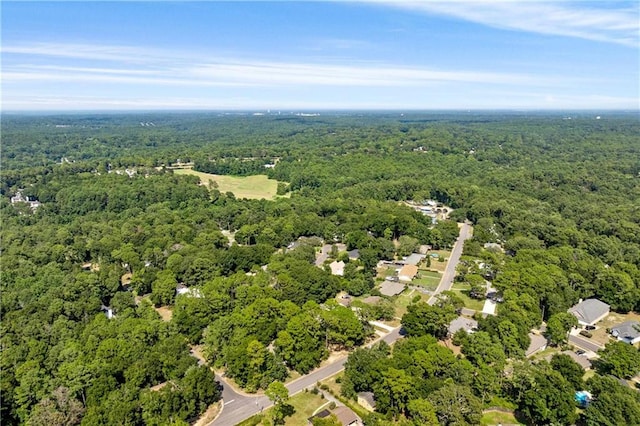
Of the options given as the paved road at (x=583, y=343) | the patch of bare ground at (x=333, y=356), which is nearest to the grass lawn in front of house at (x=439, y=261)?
the paved road at (x=583, y=343)

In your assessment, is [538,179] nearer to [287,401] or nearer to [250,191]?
[250,191]

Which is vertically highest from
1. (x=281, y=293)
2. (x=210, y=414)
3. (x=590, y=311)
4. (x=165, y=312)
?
(x=281, y=293)

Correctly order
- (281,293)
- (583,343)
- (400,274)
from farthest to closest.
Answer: (400,274) → (281,293) → (583,343)

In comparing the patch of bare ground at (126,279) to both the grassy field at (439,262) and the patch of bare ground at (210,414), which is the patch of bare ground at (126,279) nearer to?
the patch of bare ground at (210,414)

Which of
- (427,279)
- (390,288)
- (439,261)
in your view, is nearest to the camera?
(390,288)

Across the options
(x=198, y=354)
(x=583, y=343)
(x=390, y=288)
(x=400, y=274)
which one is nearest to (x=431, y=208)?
(x=400, y=274)

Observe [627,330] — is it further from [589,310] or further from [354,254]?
[354,254]

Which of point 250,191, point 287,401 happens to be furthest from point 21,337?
point 250,191

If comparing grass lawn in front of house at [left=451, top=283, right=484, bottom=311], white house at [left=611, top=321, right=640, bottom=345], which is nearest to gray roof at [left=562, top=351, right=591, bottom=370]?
white house at [left=611, top=321, right=640, bottom=345]
